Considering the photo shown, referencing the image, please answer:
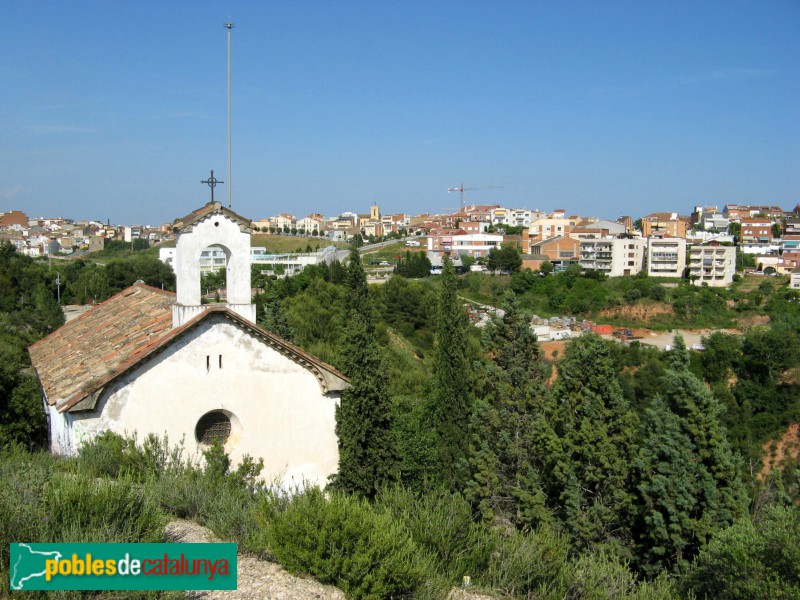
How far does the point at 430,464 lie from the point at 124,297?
8744 mm

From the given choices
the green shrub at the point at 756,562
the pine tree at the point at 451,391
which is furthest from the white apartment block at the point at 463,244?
the green shrub at the point at 756,562

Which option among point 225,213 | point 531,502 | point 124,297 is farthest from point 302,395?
point 124,297

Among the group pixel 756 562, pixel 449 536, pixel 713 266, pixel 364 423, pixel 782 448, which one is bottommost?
pixel 782 448

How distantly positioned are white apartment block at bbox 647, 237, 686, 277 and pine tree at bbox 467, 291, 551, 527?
245ft

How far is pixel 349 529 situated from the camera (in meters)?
6.78

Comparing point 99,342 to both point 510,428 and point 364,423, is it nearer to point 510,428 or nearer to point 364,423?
point 364,423

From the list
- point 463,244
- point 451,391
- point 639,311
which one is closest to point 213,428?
point 451,391

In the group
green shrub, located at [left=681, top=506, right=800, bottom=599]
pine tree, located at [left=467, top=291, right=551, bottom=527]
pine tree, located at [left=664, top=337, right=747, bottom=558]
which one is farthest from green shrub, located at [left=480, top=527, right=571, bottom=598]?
pine tree, located at [left=467, top=291, right=551, bottom=527]

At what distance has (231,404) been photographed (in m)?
13.0

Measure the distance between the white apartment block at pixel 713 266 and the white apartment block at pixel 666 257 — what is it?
153 centimetres

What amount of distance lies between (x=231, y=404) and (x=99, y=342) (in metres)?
3.75

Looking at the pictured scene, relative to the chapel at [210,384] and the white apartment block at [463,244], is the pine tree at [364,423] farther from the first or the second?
the white apartment block at [463,244]

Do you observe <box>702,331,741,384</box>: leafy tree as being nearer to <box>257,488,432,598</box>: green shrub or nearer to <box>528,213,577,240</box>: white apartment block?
<box>257,488,432,598</box>: green shrub

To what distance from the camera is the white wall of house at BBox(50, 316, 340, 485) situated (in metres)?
12.2
